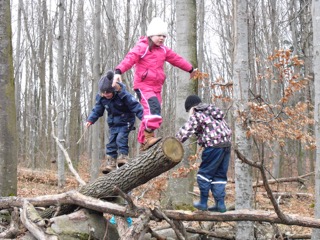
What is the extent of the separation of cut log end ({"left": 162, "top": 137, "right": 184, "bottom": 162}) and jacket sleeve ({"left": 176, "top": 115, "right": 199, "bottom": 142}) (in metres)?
0.23

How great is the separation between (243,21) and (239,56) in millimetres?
465

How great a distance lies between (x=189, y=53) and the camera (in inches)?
278

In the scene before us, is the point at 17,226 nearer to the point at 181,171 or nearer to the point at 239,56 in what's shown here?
the point at 181,171

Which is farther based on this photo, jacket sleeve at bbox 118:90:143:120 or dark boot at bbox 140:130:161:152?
jacket sleeve at bbox 118:90:143:120

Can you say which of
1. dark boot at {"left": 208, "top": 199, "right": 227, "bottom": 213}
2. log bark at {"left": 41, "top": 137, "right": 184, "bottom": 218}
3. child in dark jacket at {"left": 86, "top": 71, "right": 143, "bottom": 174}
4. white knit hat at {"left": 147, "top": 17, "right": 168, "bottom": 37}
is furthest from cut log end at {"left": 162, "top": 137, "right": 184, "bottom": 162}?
white knit hat at {"left": 147, "top": 17, "right": 168, "bottom": 37}

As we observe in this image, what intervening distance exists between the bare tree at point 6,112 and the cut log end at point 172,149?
11.0 feet

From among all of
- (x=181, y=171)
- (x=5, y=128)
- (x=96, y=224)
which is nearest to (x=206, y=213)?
(x=181, y=171)

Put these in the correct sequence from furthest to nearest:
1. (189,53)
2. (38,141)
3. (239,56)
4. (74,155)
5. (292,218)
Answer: (38,141)
(74,155)
(189,53)
(239,56)
(292,218)

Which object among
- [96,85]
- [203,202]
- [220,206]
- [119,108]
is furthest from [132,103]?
[96,85]

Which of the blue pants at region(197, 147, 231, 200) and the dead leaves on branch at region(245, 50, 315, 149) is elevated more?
the dead leaves on branch at region(245, 50, 315, 149)

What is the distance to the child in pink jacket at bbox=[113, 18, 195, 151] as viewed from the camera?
546cm

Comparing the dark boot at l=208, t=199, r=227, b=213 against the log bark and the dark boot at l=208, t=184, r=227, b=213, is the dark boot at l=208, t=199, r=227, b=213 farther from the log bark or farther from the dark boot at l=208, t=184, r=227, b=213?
the log bark

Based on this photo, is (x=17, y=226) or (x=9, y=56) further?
(x=9, y=56)

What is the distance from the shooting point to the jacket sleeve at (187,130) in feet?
15.4
